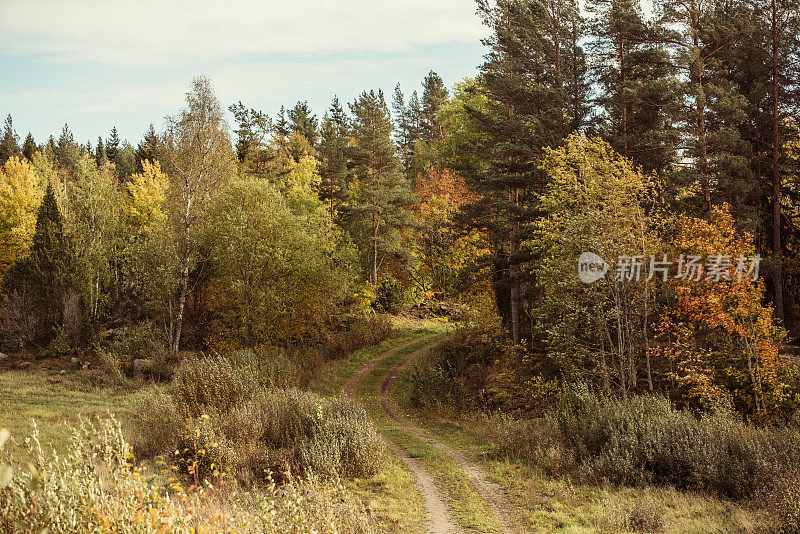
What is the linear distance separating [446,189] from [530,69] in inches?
800

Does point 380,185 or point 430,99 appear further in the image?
point 430,99

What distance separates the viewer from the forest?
30.1 feet

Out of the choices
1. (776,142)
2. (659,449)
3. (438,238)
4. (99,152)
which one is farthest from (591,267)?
(99,152)

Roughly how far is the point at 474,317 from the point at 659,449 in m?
13.8

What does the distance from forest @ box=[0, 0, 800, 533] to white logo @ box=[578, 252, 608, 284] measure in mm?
250

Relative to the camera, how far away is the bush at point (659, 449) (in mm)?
10219

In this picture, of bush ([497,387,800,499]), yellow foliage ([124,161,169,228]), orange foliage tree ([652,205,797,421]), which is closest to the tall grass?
bush ([497,387,800,499])

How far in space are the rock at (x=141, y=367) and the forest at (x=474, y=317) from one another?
3.9 inches

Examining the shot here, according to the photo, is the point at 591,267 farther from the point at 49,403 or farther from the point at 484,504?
the point at 49,403

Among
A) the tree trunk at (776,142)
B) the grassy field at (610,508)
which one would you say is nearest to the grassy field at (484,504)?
the grassy field at (610,508)

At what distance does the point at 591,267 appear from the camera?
55.4ft

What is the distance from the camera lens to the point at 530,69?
2234 cm

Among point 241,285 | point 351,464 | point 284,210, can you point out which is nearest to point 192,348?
point 241,285

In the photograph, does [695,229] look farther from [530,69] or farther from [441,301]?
[441,301]
